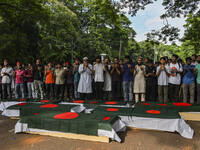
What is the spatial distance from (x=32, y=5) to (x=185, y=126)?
454 inches

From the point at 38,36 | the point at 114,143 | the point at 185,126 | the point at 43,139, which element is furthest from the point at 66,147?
the point at 38,36

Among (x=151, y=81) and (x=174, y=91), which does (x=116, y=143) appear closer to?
(x=174, y=91)

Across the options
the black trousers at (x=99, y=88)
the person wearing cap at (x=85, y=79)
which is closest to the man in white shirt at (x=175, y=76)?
the black trousers at (x=99, y=88)

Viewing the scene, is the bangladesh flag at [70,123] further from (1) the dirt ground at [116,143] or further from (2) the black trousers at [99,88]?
(2) the black trousers at [99,88]

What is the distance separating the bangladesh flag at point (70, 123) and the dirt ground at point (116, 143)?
0.74 feet

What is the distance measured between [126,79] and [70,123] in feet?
12.6

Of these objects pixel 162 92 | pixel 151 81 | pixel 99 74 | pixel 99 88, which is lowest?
pixel 162 92

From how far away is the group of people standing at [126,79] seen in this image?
650 centimetres

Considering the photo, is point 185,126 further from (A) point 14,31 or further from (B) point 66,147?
(A) point 14,31

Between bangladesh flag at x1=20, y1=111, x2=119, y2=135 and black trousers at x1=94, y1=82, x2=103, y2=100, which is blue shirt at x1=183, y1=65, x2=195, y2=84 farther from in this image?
bangladesh flag at x1=20, y1=111, x2=119, y2=135

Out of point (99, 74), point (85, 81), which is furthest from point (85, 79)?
point (99, 74)

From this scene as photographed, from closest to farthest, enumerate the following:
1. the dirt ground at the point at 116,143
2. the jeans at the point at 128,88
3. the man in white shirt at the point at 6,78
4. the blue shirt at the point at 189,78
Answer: the dirt ground at the point at 116,143 → the blue shirt at the point at 189,78 → the jeans at the point at 128,88 → the man in white shirt at the point at 6,78

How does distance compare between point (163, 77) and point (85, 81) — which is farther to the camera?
point (85, 81)

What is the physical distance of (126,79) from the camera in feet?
22.5
